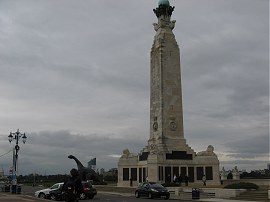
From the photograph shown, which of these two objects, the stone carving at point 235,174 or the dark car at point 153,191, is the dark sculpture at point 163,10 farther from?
the dark car at point 153,191

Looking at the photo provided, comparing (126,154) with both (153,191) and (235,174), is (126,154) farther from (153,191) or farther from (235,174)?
(153,191)

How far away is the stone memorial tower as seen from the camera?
5147 cm

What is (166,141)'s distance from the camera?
5297 cm

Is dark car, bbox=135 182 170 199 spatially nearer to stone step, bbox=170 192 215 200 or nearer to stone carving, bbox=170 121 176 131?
stone step, bbox=170 192 215 200

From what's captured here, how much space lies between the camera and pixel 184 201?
103 feet

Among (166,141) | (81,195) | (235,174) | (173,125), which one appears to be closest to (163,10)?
(173,125)

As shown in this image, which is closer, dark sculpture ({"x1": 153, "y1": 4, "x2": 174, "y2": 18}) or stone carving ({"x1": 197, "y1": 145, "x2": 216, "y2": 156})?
stone carving ({"x1": 197, "y1": 145, "x2": 216, "y2": 156})

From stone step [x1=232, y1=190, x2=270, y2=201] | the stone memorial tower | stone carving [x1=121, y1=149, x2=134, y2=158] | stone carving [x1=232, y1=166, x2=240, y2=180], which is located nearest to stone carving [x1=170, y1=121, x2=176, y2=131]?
the stone memorial tower

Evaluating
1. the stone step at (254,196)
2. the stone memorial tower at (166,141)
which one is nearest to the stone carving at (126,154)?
the stone memorial tower at (166,141)

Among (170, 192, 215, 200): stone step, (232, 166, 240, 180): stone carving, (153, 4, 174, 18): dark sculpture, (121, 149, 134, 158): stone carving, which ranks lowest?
(170, 192, 215, 200): stone step

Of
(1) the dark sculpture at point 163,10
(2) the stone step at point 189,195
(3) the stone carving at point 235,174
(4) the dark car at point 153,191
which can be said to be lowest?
(2) the stone step at point 189,195

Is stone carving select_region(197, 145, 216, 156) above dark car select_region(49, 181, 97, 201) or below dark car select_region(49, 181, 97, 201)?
above

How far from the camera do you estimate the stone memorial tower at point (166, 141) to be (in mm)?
51469

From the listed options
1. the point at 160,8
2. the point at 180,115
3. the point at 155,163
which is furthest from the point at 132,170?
the point at 160,8
